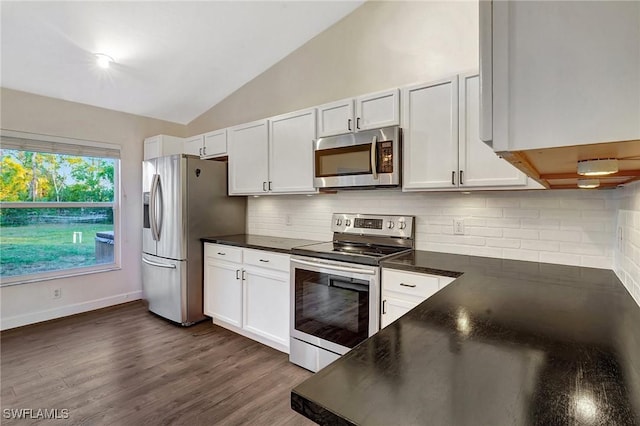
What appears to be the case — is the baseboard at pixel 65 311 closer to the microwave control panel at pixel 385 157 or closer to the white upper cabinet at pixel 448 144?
the microwave control panel at pixel 385 157

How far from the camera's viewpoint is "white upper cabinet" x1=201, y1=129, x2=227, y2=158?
11.9 ft

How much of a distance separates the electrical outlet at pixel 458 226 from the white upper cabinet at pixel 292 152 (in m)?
1.15

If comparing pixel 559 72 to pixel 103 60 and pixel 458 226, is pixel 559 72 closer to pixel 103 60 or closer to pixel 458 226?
pixel 458 226

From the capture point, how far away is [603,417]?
0.54 meters

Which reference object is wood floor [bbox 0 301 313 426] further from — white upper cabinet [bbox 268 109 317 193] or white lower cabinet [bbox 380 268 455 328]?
white upper cabinet [bbox 268 109 317 193]

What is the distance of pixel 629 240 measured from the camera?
139 centimetres

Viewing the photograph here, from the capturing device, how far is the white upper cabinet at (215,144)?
143 inches

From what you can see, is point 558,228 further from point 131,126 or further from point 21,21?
point 131,126

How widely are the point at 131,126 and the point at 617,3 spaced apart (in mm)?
4697

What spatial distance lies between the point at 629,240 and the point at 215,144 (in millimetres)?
3516

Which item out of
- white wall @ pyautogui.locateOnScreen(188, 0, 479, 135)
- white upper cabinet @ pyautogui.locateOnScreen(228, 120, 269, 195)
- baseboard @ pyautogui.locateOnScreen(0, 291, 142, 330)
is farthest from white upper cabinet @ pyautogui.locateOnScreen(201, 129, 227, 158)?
baseboard @ pyautogui.locateOnScreen(0, 291, 142, 330)

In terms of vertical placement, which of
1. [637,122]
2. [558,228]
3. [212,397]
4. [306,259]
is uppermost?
[637,122]

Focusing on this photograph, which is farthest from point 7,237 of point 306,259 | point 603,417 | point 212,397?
point 603,417

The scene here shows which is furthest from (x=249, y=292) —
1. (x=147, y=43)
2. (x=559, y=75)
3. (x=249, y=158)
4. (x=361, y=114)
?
(x=559, y=75)
